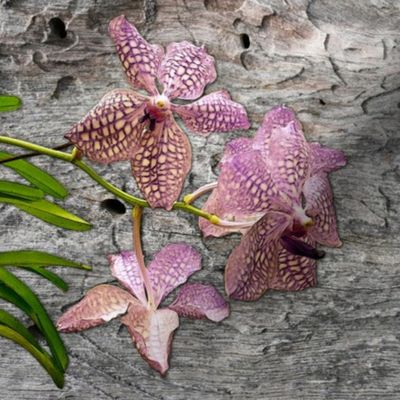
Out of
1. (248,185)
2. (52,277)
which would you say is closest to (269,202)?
(248,185)

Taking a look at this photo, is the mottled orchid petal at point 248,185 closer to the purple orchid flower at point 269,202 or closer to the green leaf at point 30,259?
the purple orchid flower at point 269,202

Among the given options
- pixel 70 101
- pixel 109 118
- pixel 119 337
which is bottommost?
pixel 119 337

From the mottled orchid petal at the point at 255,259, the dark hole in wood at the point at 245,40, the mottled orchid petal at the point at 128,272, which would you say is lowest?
the mottled orchid petal at the point at 128,272

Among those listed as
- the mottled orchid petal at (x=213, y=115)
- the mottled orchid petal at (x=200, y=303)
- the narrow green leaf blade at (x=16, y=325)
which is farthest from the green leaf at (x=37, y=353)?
the mottled orchid petal at (x=213, y=115)

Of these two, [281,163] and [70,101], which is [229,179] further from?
[70,101]

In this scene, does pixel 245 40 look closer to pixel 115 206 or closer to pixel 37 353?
pixel 115 206

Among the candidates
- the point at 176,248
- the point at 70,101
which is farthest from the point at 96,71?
the point at 176,248
